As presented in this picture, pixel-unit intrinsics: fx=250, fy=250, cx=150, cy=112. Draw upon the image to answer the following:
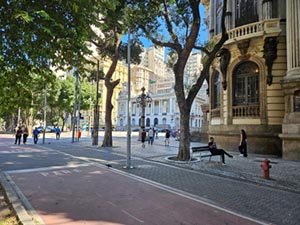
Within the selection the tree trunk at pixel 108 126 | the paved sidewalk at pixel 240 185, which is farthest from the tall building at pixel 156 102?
the paved sidewalk at pixel 240 185

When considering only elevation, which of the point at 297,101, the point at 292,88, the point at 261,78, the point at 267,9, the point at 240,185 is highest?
the point at 267,9

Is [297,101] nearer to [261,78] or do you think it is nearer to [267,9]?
[261,78]

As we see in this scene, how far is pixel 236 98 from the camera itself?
1711 cm

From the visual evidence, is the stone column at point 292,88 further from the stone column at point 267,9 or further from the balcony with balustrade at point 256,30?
the stone column at point 267,9

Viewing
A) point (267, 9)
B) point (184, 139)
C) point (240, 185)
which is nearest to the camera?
point (240, 185)

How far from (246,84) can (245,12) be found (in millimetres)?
5097

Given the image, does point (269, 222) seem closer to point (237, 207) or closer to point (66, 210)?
point (237, 207)

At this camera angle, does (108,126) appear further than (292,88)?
Yes

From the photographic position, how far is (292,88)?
13.5m

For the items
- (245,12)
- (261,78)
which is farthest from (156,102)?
(261,78)

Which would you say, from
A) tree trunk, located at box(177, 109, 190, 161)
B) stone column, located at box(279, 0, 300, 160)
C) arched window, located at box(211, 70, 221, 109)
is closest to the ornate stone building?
stone column, located at box(279, 0, 300, 160)

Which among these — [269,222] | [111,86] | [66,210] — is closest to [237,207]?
[269,222]

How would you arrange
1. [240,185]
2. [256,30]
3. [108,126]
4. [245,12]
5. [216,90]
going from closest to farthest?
[240,185]
[256,30]
[245,12]
[216,90]
[108,126]

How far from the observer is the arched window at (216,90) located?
19127 mm
